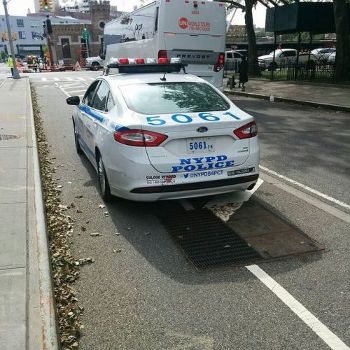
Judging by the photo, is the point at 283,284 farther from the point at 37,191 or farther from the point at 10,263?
the point at 37,191

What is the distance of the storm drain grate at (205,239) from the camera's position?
14.0ft

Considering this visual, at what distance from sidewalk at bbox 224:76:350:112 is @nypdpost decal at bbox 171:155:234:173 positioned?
32.8ft

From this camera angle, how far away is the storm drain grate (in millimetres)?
4258

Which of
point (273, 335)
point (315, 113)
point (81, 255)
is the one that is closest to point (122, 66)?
point (81, 255)

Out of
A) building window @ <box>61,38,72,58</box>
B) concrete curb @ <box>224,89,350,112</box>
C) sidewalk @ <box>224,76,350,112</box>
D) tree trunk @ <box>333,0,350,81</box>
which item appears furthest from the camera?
building window @ <box>61,38,72,58</box>

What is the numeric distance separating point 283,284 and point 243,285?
1.12 feet

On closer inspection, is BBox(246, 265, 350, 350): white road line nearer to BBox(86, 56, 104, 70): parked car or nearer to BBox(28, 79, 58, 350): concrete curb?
BBox(28, 79, 58, 350): concrete curb

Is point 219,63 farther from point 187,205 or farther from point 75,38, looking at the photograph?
point 75,38

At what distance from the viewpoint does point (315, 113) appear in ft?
45.6

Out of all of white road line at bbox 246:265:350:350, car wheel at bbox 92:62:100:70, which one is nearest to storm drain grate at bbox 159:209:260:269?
white road line at bbox 246:265:350:350

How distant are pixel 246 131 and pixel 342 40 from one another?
57.3ft

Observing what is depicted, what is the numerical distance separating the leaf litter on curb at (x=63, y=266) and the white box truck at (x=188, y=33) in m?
9.48

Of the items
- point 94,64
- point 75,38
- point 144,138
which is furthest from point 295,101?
point 75,38

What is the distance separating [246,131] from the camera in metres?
5.26
